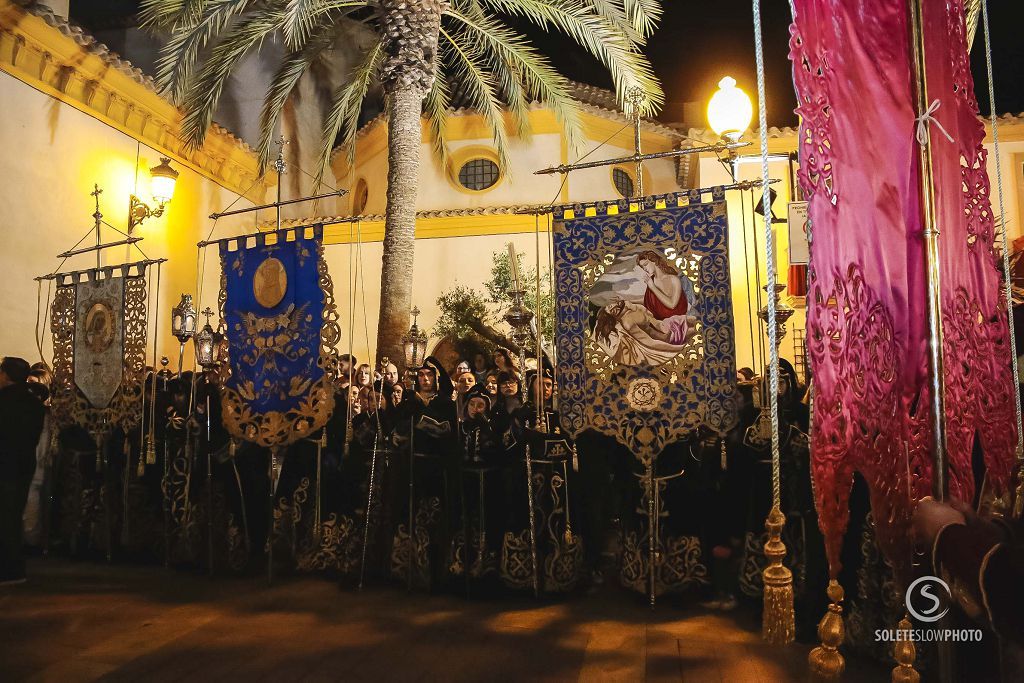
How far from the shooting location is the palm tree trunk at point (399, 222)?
895 cm

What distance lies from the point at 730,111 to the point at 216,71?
7.19 meters

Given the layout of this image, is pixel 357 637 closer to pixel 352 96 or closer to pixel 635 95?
pixel 635 95

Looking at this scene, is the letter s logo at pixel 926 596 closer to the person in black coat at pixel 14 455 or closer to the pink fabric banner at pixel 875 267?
the pink fabric banner at pixel 875 267

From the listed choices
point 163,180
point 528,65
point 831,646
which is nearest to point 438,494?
point 831,646

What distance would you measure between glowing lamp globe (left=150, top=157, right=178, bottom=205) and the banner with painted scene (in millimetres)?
2936

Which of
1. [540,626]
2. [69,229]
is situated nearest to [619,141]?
[69,229]

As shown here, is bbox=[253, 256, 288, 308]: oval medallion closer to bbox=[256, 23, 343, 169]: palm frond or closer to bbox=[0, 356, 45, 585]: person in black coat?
bbox=[0, 356, 45, 585]: person in black coat

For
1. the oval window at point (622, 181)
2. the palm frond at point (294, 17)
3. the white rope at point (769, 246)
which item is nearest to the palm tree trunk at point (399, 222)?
the palm frond at point (294, 17)

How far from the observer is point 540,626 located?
5.00 metres

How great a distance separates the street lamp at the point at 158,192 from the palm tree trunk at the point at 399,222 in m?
3.45

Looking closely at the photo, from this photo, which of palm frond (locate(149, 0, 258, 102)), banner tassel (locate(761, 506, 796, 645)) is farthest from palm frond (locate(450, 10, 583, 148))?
banner tassel (locate(761, 506, 796, 645))

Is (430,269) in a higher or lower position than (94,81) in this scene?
lower

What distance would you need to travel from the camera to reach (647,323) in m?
5.50

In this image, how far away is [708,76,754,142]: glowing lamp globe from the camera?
19.1 feet
